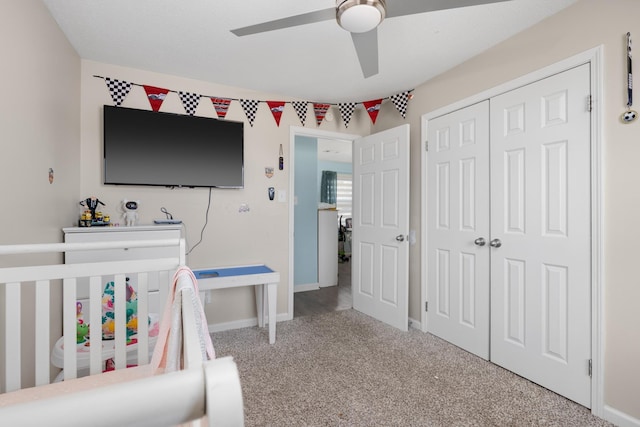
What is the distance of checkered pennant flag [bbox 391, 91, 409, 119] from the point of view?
303 centimetres

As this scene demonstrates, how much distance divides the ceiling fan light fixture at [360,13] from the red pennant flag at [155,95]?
1.86 metres

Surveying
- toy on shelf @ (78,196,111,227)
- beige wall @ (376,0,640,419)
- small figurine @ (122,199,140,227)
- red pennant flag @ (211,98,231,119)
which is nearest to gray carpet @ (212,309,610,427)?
beige wall @ (376,0,640,419)

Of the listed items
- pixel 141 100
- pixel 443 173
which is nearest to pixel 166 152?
pixel 141 100

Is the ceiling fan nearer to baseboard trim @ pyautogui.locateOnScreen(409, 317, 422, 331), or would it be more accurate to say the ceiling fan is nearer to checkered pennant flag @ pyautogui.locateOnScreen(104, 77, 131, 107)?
checkered pennant flag @ pyautogui.locateOnScreen(104, 77, 131, 107)

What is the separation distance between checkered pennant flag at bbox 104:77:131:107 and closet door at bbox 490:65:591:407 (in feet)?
9.47

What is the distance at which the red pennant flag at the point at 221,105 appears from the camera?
2.91 m

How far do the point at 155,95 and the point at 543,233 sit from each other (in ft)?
10.3

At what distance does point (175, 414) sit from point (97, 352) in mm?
1202

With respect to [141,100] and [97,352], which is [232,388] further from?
[141,100]

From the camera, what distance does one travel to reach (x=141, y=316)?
4.08 feet

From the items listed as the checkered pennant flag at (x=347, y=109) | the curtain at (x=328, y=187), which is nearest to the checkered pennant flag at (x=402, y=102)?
the checkered pennant flag at (x=347, y=109)

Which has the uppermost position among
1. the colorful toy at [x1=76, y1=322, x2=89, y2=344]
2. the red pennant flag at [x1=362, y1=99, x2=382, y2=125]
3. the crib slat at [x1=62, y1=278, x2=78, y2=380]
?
the red pennant flag at [x1=362, y1=99, x2=382, y2=125]

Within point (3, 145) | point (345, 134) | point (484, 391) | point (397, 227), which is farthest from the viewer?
point (345, 134)

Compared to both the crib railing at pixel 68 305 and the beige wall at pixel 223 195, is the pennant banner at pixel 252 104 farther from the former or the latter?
the crib railing at pixel 68 305
